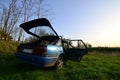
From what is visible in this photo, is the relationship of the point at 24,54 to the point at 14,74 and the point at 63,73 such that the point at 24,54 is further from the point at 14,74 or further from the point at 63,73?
the point at 63,73

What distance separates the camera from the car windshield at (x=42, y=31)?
7.34 m

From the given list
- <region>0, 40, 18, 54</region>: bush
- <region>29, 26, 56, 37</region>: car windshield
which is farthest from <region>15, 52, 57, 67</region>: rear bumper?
<region>0, 40, 18, 54</region>: bush

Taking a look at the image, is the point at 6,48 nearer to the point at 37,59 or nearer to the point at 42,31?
the point at 42,31

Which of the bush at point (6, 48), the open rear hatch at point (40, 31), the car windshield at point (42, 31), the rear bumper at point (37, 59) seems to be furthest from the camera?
the bush at point (6, 48)

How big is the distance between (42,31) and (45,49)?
5.16 feet

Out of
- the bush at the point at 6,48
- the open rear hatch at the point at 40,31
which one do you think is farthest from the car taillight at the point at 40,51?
the bush at the point at 6,48

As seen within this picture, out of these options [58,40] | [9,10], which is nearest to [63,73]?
[58,40]

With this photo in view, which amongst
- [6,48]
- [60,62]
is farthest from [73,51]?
[6,48]

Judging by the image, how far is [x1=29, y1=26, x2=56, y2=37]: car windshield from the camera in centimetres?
734

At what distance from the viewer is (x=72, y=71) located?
23.9ft

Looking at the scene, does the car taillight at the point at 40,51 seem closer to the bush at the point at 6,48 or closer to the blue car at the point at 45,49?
the blue car at the point at 45,49

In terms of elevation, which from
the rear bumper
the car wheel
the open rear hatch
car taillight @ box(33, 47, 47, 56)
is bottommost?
the car wheel

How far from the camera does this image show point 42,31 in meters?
7.84

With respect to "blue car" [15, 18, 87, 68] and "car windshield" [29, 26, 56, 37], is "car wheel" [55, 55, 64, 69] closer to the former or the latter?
"blue car" [15, 18, 87, 68]
